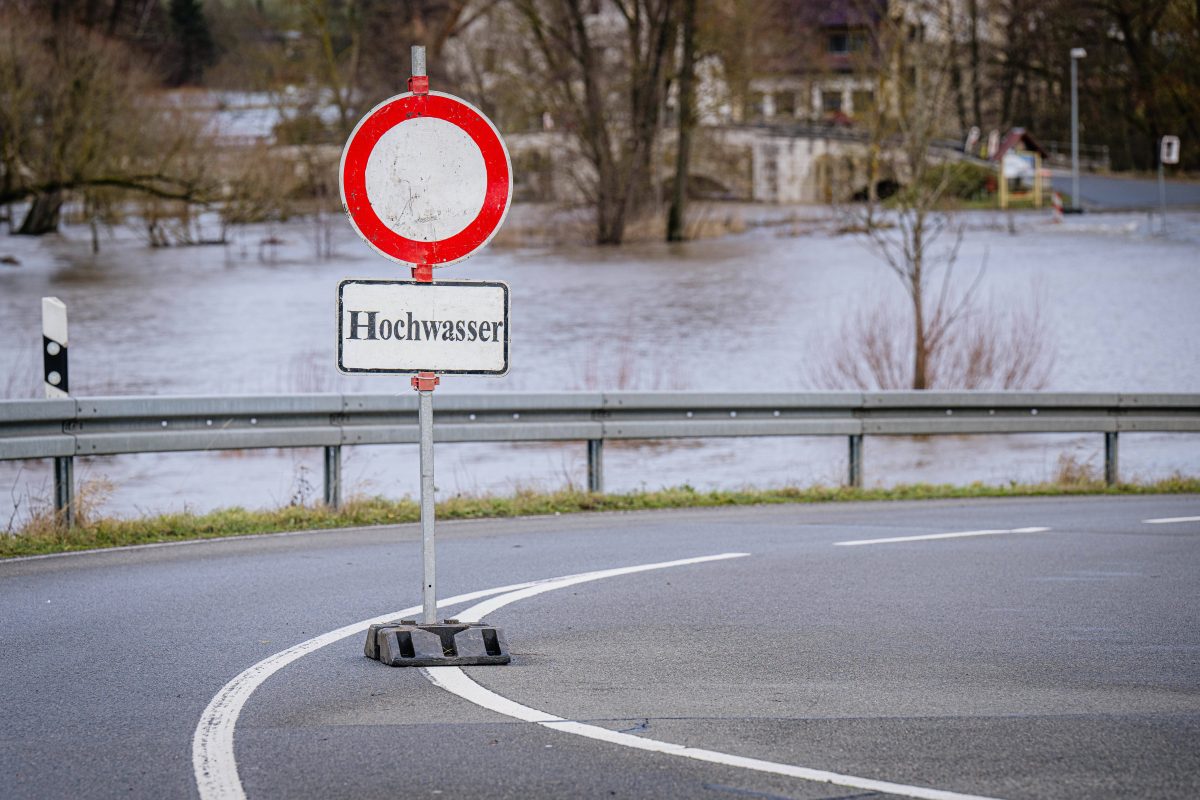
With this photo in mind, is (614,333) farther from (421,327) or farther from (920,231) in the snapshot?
(421,327)

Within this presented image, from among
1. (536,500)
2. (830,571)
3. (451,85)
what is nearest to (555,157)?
(451,85)

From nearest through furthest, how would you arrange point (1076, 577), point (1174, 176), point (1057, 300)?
1. point (1076, 577)
2. point (1057, 300)
3. point (1174, 176)

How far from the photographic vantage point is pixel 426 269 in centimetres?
680

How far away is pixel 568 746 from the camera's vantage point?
5367 mm

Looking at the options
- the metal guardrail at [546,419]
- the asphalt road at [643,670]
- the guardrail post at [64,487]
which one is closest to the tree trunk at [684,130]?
the metal guardrail at [546,419]

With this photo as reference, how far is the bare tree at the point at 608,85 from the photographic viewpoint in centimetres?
5525

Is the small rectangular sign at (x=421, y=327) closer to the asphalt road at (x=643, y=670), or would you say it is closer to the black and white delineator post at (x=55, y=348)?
the asphalt road at (x=643, y=670)

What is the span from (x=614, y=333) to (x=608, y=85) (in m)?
24.8

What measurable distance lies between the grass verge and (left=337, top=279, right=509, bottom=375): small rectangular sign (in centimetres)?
433

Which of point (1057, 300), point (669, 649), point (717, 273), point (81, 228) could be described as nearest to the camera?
point (669, 649)

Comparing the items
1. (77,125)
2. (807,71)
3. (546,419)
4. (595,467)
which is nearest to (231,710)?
(546,419)

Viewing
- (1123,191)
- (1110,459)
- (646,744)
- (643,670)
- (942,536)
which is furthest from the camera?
(1123,191)

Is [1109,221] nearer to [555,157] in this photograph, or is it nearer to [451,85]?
[555,157]

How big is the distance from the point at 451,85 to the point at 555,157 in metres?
16.0
